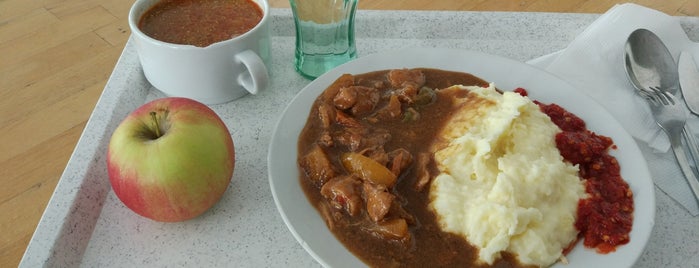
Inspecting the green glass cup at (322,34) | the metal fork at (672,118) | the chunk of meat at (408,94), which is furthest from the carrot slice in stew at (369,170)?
the metal fork at (672,118)

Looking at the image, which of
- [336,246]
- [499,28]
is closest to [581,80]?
[499,28]

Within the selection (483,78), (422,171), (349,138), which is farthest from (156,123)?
(483,78)

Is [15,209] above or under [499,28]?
under

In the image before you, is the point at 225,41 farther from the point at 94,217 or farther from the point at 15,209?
the point at 15,209

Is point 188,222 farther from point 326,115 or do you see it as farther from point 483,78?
point 483,78

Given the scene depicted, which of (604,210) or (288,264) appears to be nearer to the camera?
(604,210)

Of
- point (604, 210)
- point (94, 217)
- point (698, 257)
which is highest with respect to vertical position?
point (604, 210)

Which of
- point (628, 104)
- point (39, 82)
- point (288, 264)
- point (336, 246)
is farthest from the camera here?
point (39, 82)
